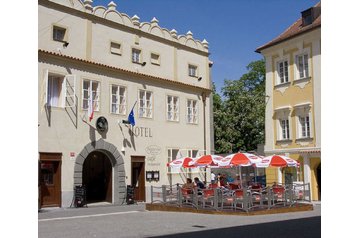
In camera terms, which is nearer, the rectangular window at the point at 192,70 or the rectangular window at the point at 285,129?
the rectangular window at the point at 285,129

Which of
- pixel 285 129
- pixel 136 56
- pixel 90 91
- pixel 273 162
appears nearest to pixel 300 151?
pixel 285 129

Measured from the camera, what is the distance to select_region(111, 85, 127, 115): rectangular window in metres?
23.6

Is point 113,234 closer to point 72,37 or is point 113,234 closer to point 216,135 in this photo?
point 72,37

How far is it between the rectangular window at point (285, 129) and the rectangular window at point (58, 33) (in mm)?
14664

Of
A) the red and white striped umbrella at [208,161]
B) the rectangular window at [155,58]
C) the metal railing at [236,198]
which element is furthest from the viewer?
the rectangular window at [155,58]

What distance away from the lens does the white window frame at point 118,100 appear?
23516 millimetres

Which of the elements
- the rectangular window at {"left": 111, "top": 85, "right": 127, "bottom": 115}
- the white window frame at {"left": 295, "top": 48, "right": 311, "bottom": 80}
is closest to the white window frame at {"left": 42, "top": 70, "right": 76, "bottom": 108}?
the rectangular window at {"left": 111, "top": 85, "right": 127, "bottom": 115}

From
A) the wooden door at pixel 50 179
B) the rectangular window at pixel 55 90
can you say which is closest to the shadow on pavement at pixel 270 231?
the wooden door at pixel 50 179

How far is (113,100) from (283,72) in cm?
1151

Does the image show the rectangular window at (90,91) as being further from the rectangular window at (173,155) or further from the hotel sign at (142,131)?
the rectangular window at (173,155)

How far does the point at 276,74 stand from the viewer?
95.3ft

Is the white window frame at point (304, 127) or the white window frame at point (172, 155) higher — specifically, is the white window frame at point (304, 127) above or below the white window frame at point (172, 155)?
above

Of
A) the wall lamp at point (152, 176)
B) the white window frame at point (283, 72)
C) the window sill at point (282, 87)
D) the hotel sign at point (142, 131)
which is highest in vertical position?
the white window frame at point (283, 72)

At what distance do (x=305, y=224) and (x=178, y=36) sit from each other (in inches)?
696
